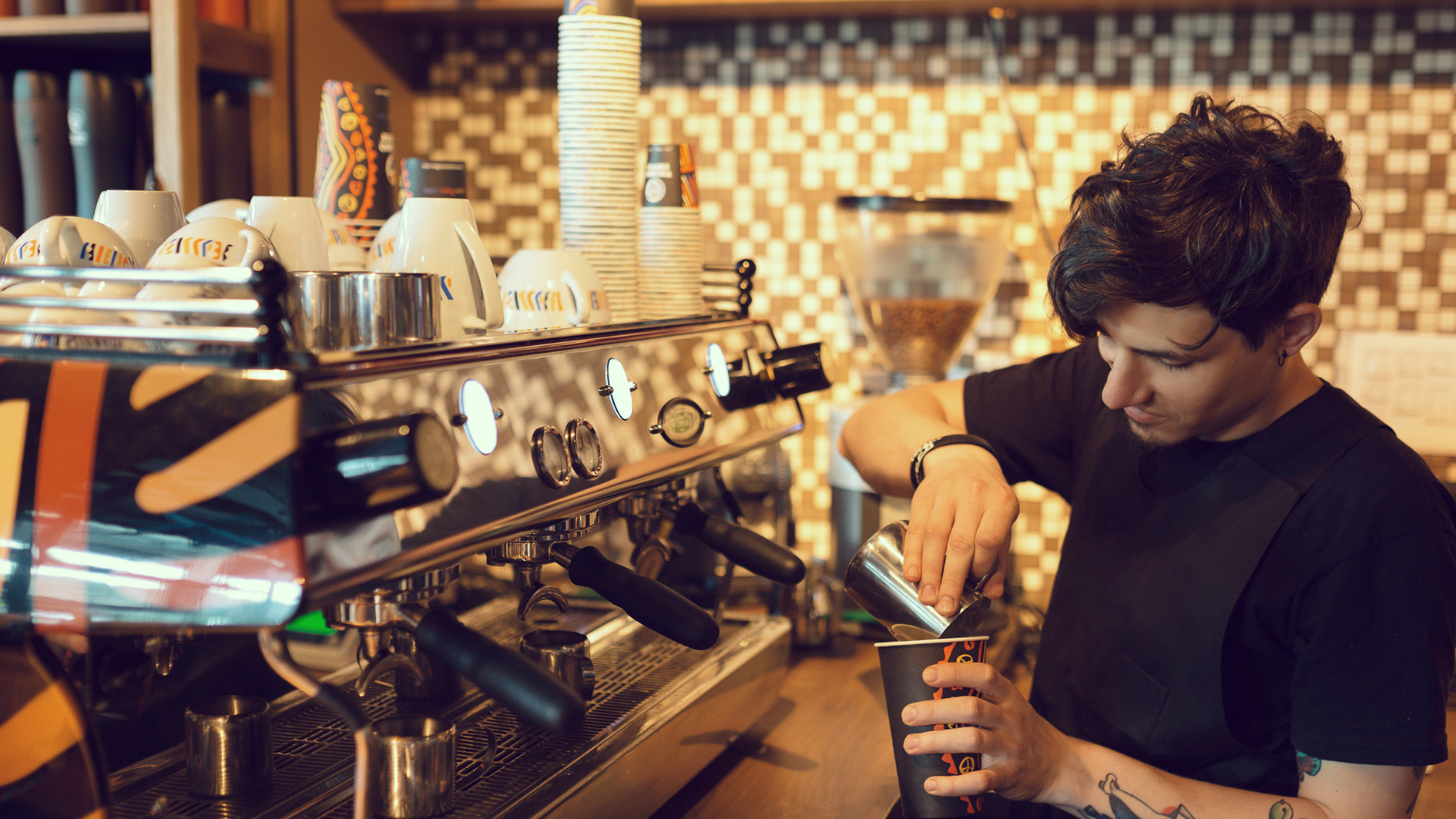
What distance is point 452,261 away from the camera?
774mm

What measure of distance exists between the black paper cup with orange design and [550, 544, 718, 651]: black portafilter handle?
11 centimetres

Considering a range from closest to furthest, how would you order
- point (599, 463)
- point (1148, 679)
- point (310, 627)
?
1. point (599, 463)
2. point (1148, 679)
3. point (310, 627)

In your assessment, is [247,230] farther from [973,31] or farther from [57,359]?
[973,31]

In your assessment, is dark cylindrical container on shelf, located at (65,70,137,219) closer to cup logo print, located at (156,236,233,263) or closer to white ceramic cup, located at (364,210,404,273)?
A: white ceramic cup, located at (364,210,404,273)

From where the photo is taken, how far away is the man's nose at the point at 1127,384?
773mm

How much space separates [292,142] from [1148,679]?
1.18 metres

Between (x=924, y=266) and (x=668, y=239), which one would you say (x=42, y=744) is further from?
(x=924, y=266)

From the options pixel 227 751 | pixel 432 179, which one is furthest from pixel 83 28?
pixel 227 751

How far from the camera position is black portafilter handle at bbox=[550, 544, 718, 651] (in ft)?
2.24

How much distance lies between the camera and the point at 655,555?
941 mm

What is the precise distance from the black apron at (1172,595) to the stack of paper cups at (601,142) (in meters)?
0.46

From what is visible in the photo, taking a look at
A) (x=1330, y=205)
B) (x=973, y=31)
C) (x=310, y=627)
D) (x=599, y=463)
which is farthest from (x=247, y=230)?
(x=973, y=31)

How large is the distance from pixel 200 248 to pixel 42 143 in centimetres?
85

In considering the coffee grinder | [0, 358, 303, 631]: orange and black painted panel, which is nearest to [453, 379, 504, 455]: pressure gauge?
[0, 358, 303, 631]: orange and black painted panel
